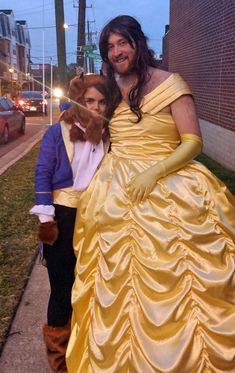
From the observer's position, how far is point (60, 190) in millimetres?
2727

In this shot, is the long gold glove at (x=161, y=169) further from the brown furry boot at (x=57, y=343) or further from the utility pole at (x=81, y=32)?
the utility pole at (x=81, y=32)

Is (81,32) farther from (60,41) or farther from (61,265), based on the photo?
(61,265)

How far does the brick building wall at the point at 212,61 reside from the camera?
926 cm

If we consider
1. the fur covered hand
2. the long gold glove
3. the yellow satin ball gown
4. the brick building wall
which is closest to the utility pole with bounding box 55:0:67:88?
the brick building wall

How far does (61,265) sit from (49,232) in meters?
0.28

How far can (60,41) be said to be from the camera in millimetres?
14539

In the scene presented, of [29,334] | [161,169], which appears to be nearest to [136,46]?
[161,169]

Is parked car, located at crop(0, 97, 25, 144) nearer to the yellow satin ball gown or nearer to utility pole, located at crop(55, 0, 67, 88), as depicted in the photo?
utility pole, located at crop(55, 0, 67, 88)

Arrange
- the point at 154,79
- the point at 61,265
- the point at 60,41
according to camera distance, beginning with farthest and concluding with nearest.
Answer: the point at 60,41 < the point at 61,265 < the point at 154,79

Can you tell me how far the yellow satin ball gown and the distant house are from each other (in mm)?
51933

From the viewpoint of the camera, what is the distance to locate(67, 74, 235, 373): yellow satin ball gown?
2.13 metres

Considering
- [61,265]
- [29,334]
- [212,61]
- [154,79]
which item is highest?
[212,61]

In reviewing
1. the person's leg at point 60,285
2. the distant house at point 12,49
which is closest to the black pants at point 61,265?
the person's leg at point 60,285

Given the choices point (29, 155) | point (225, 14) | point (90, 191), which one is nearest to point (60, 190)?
point (90, 191)
